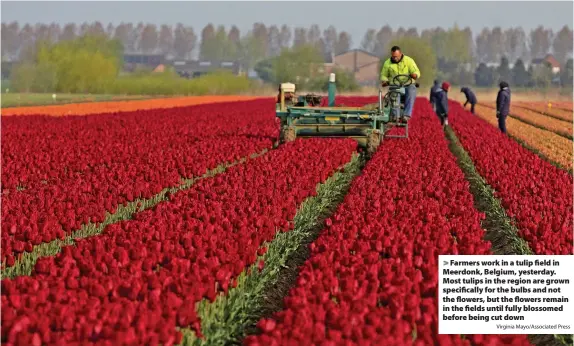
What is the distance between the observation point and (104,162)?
16.4 m

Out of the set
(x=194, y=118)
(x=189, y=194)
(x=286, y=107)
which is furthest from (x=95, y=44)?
(x=189, y=194)

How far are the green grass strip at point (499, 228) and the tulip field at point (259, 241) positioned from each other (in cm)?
5

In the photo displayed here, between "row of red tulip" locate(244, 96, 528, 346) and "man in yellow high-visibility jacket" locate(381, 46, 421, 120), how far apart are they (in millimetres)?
5449

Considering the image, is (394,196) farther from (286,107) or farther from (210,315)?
(286,107)

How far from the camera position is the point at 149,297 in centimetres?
581

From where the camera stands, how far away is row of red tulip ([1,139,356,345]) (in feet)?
17.1

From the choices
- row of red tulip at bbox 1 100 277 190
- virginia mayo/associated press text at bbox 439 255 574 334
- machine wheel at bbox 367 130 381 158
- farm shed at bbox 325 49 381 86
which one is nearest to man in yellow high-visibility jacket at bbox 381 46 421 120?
machine wheel at bbox 367 130 381 158

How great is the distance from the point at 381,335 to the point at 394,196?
5.63 m

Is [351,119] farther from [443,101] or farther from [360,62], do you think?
[360,62]

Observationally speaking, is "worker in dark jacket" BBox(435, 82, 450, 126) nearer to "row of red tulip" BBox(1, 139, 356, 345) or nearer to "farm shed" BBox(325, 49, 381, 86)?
"row of red tulip" BBox(1, 139, 356, 345)

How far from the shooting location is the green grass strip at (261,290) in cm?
605

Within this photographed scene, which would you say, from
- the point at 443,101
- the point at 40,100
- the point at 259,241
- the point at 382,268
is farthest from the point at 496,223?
the point at 40,100

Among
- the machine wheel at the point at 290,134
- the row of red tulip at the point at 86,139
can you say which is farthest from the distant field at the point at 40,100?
the machine wheel at the point at 290,134

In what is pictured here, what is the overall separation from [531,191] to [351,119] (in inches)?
266
